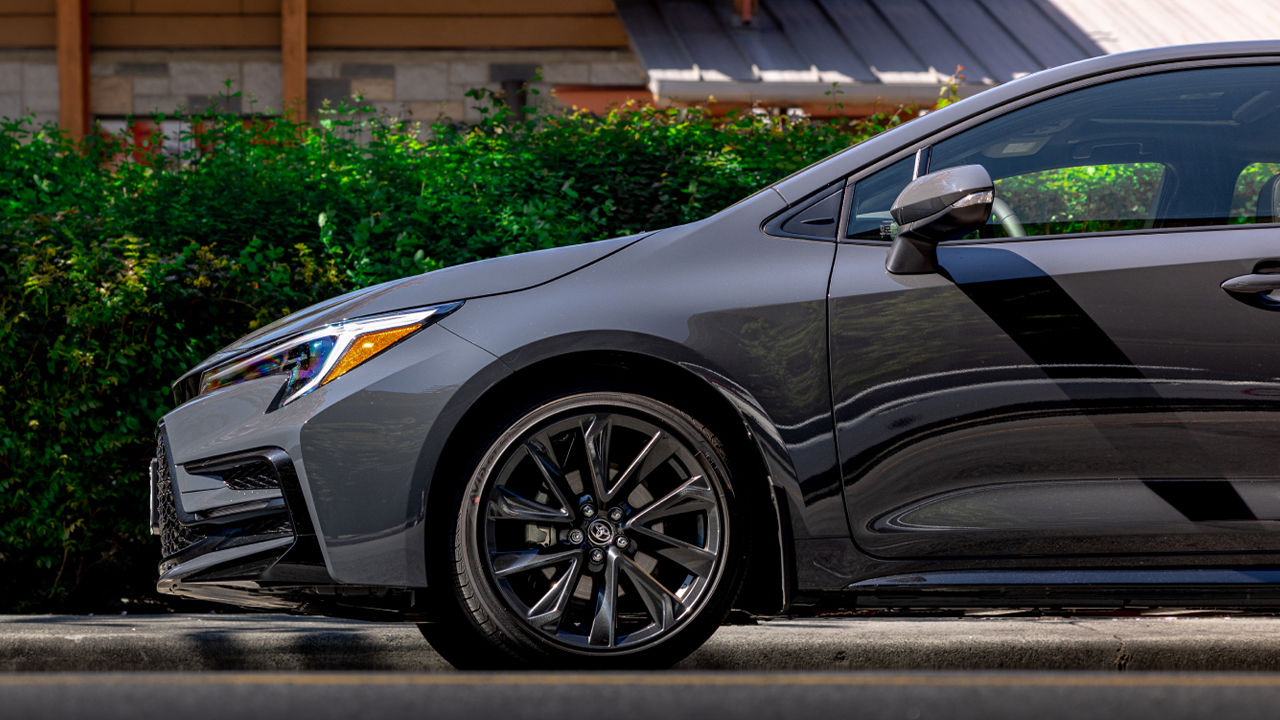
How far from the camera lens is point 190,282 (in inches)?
233

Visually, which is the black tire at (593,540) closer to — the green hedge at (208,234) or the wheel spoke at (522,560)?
the wheel spoke at (522,560)

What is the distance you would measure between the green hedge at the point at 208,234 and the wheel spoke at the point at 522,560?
2592mm

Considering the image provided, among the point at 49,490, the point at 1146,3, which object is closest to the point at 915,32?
the point at 1146,3

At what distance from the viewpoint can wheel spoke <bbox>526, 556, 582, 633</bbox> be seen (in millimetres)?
3641

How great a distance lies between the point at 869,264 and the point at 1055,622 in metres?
2.09

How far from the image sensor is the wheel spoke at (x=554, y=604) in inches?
143

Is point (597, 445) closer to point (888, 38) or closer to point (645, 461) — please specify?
point (645, 461)

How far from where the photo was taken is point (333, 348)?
3.78 meters

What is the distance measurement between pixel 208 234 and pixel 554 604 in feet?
10.5

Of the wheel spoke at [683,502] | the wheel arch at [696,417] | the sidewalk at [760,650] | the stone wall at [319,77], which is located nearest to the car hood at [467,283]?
the wheel arch at [696,417]

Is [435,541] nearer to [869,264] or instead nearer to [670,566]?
[670,566]

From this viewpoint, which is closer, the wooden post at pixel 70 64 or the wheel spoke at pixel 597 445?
the wheel spoke at pixel 597 445

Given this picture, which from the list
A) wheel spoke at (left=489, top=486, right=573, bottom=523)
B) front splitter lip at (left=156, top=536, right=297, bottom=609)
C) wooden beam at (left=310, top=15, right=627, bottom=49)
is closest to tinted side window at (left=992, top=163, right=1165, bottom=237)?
wheel spoke at (left=489, top=486, right=573, bottom=523)

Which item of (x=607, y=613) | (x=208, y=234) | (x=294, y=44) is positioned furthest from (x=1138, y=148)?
(x=294, y=44)
